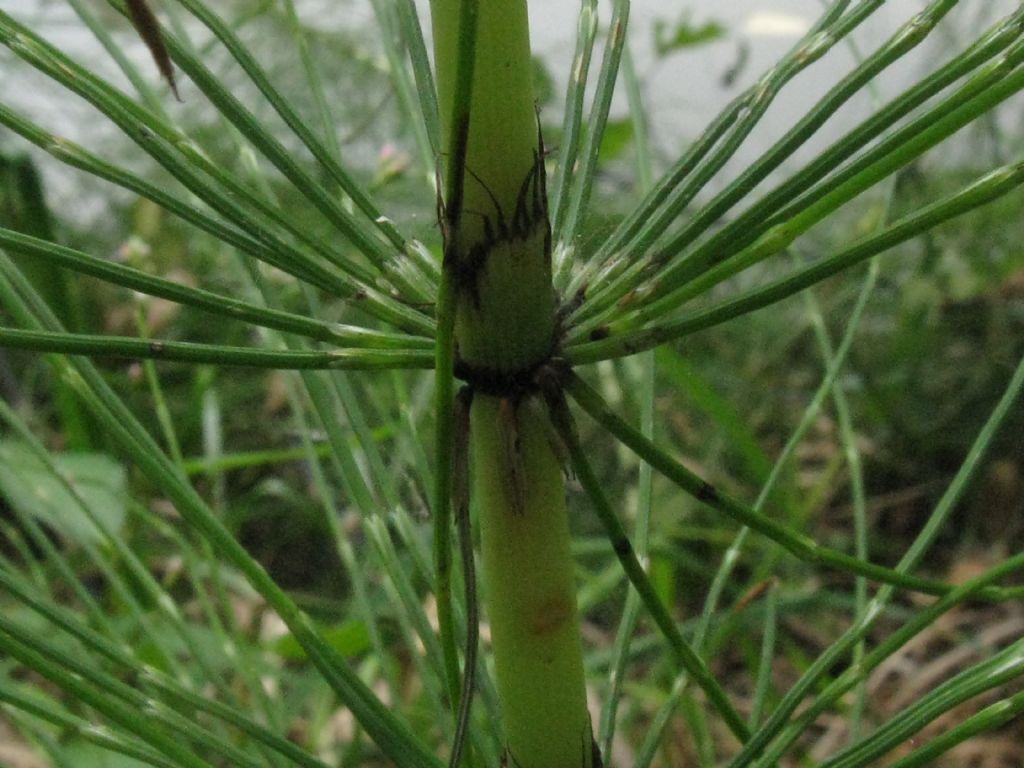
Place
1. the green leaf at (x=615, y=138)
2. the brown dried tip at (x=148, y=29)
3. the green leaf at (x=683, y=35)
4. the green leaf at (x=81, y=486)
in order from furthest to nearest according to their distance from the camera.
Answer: the green leaf at (x=683, y=35) < the green leaf at (x=615, y=138) < the green leaf at (x=81, y=486) < the brown dried tip at (x=148, y=29)

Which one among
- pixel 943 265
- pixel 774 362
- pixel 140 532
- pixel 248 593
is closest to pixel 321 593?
pixel 248 593

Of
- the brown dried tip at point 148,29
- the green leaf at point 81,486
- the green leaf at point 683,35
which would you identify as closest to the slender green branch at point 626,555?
the brown dried tip at point 148,29

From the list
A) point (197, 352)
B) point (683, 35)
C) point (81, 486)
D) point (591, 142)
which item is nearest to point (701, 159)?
point (591, 142)

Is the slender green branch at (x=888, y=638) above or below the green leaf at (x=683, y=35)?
below

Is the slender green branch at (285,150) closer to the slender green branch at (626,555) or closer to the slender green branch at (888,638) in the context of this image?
the slender green branch at (626,555)

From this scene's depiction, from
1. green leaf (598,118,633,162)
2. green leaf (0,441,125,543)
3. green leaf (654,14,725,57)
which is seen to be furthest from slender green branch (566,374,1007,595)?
green leaf (654,14,725,57)

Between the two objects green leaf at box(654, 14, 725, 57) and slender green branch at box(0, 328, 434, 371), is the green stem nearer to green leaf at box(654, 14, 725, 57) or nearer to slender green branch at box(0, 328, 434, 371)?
slender green branch at box(0, 328, 434, 371)

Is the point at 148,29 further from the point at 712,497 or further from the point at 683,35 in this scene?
the point at 683,35
